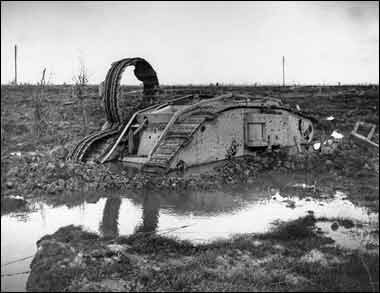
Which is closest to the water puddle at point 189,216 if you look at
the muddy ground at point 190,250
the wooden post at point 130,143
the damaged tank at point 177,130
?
the muddy ground at point 190,250

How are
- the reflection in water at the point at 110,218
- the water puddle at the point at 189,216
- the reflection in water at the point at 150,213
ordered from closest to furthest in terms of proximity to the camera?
the water puddle at the point at 189,216 < the reflection in water at the point at 110,218 < the reflection in water at the point at 150,213

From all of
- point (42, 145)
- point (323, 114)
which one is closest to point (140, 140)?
point (42, 145)

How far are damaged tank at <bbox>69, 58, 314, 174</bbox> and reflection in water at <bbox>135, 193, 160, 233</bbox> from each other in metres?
1.16

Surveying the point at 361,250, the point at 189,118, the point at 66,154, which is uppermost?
the point at 189,118

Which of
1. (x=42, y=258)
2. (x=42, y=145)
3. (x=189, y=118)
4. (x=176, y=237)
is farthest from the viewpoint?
(x=42, y=145)

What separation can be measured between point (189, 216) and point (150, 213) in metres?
0.78

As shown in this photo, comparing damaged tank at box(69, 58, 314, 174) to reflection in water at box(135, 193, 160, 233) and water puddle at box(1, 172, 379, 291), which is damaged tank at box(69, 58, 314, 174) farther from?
water puddle at box(1, 172, 379, 291)

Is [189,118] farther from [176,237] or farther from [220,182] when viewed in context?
[176,237]

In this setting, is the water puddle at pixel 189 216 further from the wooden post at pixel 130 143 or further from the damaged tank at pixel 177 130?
the wooden post at pixel 130 143

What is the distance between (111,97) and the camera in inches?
532

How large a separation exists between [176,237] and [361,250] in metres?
2.68

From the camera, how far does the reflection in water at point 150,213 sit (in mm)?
7331

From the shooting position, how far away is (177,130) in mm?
11625

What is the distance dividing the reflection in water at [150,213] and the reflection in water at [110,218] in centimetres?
42
